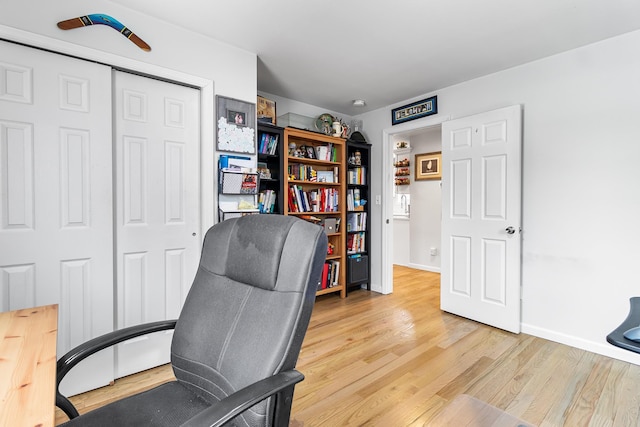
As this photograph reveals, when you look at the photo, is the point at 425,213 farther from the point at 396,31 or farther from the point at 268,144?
the point at 396,31

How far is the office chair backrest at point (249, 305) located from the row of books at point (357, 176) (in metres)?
2.81

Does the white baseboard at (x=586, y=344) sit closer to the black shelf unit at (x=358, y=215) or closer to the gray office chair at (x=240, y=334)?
the black shelf unit at (x=358, y=215)

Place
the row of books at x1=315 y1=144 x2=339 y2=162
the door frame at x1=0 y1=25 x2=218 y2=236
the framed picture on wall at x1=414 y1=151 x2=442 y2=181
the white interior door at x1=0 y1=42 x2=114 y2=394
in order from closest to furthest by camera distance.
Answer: the white interior door at x1=0 y1=42 x2=114 y2=394 < the door frame at x1=0 y1=25 x2=218 y2=236 < the row of books at x1=315 y1=144 x2=339 y2=162 < the framed picture on wall at x1=414 y1=151 x2=442 y2=181

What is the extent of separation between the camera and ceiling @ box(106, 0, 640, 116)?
1902mm

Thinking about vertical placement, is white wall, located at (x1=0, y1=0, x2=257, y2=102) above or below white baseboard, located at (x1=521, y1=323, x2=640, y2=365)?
above

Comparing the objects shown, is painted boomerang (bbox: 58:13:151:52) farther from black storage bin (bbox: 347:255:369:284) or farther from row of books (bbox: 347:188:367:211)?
black storage bin (bbox: 347:255:369:284)

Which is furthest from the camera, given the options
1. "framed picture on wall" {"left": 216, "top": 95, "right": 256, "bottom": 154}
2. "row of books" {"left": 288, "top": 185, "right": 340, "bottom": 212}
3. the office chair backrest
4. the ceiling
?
"row of books" {"left": 288, "top": 185, "right": 340, "bottom": 212}

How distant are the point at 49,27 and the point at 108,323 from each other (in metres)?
1.74

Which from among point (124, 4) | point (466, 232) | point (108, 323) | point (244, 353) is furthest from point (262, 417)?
point (466, 232)

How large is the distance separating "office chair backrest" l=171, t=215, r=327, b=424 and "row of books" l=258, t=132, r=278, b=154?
199 cm

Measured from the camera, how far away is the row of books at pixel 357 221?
3902 mm

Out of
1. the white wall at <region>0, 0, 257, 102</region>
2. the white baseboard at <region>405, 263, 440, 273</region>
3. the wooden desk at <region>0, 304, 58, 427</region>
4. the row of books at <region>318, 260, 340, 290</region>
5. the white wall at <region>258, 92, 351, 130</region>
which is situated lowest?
the white baseboard at <region>405, 263, 440, 273</region>

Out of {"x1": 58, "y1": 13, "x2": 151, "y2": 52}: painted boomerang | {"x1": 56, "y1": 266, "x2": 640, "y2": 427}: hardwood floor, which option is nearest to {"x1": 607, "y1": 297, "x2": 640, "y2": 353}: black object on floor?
{"x1": 56, "y1": 266, "x2": 640, "y2": 427}: hardwood floor

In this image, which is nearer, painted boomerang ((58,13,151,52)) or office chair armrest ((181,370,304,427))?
office chair armrest ((181,370,304,427))
